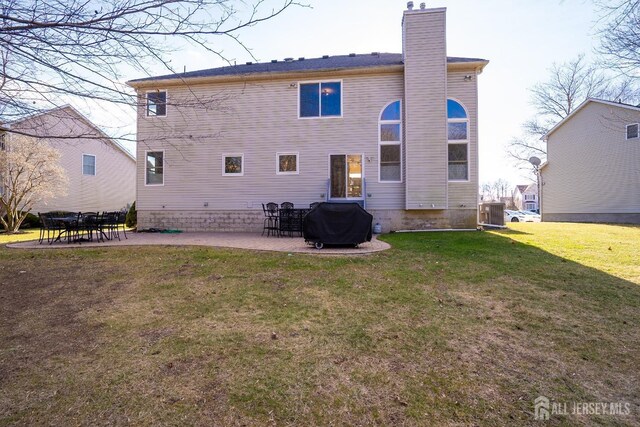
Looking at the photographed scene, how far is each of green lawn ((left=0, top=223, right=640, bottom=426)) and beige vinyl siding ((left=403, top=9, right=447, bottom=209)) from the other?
5630mm

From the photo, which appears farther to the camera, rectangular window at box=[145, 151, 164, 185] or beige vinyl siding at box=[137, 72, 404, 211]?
rectangular window at box=[145, 151, 164, 185]

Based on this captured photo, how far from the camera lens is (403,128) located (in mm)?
11359

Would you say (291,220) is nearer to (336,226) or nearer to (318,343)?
(336,226)

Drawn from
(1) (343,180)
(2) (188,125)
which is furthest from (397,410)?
(2) (188,125)

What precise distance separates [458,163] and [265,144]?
719 cm

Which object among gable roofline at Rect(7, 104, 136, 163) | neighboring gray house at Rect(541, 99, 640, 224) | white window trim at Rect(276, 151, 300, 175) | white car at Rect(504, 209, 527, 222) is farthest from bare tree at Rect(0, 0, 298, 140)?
white car at Rect(504, 209, 527, 222)

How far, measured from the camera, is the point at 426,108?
1093cm

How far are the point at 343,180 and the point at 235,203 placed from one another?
4288 mm

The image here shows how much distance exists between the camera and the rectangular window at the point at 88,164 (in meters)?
19.1

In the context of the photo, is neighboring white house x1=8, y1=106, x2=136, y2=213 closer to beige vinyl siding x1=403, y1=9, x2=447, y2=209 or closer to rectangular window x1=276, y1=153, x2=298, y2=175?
rectangular window x1=276, y1=153, x2=298, y2=175

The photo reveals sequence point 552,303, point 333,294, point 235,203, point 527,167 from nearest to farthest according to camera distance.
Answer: point 552,303 < point 333,294 < point 235,203 < point 527,167

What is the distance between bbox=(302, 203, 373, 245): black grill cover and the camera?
7.57 metres

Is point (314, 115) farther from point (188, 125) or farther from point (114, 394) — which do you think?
point (114, 394)

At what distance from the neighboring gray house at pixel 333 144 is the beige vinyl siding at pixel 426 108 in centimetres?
3
